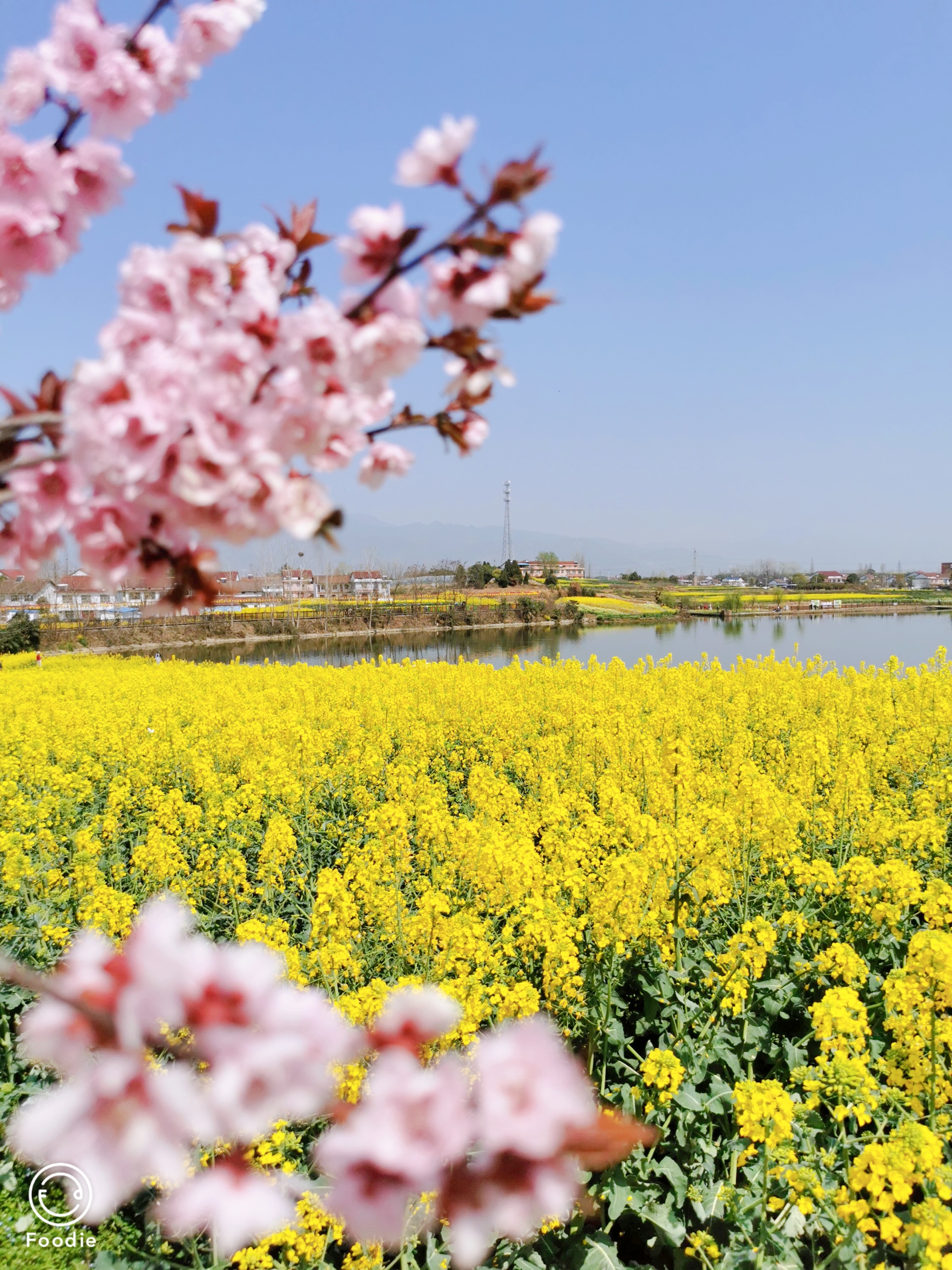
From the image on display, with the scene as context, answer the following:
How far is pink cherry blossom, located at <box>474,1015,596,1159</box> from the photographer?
2.20ft

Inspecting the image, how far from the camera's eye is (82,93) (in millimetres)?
1149

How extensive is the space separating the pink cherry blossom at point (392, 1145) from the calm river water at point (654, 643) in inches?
724

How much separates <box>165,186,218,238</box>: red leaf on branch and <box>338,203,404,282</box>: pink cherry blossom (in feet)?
0.61

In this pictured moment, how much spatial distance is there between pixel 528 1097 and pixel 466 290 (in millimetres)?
862

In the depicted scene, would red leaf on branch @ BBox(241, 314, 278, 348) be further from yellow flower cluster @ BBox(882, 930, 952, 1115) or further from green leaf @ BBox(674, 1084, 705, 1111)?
green leaf @ BBox(674, 1084, 705, 1111)

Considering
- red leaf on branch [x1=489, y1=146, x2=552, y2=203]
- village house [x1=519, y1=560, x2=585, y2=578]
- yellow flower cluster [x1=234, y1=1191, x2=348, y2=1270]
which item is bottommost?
yellow flower cluster [x1=234, y1=1191, x2=348, y2=1270]

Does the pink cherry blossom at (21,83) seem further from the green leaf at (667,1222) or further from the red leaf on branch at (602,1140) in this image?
the green leaf at (667,1222)

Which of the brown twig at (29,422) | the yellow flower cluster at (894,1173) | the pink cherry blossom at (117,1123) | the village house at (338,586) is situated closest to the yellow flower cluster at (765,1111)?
the yellow flower cluster at (894,1173)

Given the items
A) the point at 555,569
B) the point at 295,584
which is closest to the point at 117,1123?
the point at 295,584

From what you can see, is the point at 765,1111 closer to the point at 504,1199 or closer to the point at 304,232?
the point at 504,1199

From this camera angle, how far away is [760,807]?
15.1 ft

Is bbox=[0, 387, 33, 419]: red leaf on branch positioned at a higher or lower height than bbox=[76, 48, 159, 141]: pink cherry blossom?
lower

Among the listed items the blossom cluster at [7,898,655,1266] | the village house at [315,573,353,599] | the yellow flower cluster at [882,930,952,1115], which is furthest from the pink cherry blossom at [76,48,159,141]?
the village house at [315,573,353,599]

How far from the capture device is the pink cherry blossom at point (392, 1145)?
662mm
